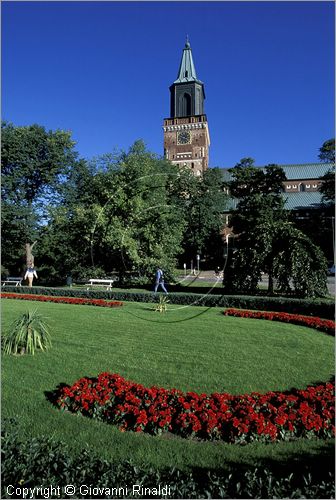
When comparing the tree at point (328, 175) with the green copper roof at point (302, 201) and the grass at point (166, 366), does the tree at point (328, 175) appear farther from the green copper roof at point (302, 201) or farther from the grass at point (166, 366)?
the grass at point (166, 366)

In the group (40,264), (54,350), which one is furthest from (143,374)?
(40,264)

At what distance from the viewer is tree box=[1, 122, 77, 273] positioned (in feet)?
101

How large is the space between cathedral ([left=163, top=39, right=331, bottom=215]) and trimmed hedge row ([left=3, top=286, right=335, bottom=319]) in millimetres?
45231

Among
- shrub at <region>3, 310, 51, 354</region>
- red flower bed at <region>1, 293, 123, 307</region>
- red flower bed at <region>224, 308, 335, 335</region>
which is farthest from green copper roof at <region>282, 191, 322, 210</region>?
shrub at <region>3, 310, 51, 354</region>

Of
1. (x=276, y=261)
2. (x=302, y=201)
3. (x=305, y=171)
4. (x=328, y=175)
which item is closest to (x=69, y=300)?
(x=276, y=261)

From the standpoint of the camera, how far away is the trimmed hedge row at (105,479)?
304 centimetres

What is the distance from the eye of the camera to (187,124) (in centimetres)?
6856

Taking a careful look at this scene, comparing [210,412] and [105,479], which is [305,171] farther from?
[105,479]

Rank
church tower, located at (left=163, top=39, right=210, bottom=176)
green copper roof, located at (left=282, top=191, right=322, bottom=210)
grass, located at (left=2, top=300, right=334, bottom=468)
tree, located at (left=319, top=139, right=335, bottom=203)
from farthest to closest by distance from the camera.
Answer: church tower, located at (left=163, top=39, right=210, bottom=176) → green copper roof, located at (left=282, top=191, right=322, bottom=210) → tree, located at (left=319, top=139, right=335, bottom=203) → grass, located at (left=2, top=300, right=334, bottom=468)

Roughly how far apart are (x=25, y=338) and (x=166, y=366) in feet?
11.6

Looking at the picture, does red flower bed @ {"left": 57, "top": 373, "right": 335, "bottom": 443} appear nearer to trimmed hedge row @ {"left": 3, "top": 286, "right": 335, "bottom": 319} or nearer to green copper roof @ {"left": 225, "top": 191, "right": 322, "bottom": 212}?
trimmed hedge row @ {"left": 3, "top": 286, "right": 335, "bottom": 319}

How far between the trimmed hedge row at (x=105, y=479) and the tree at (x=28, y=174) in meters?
29.1

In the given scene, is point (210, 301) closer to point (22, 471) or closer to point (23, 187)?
point (22, 471)

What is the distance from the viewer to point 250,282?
18047mm
